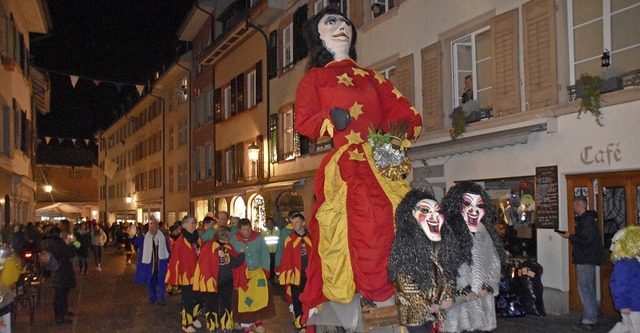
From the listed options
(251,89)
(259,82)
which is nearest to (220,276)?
(259,82)

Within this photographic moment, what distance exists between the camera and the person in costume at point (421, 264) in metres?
4.97

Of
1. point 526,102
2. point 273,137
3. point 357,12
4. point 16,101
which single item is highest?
point 357,12

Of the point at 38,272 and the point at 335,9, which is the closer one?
the point at 335,9

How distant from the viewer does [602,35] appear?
35.6 ft

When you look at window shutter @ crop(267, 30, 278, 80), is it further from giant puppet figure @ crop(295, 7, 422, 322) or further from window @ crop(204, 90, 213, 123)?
giant puppet figure @ crop(295, 7, 422, 322)

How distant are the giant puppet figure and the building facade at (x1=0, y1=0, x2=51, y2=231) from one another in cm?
1691

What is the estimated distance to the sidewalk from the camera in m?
10.8

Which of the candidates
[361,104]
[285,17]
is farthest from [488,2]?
[285,17]

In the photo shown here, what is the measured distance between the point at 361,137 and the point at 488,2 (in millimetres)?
8851

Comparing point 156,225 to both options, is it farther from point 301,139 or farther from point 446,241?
point 446,241

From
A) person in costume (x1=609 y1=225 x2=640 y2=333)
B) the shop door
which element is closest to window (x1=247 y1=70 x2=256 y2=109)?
the shop door

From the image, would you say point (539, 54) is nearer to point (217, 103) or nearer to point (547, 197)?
point (547, 197)

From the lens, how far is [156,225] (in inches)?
625

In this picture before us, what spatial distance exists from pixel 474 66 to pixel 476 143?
2099mm
